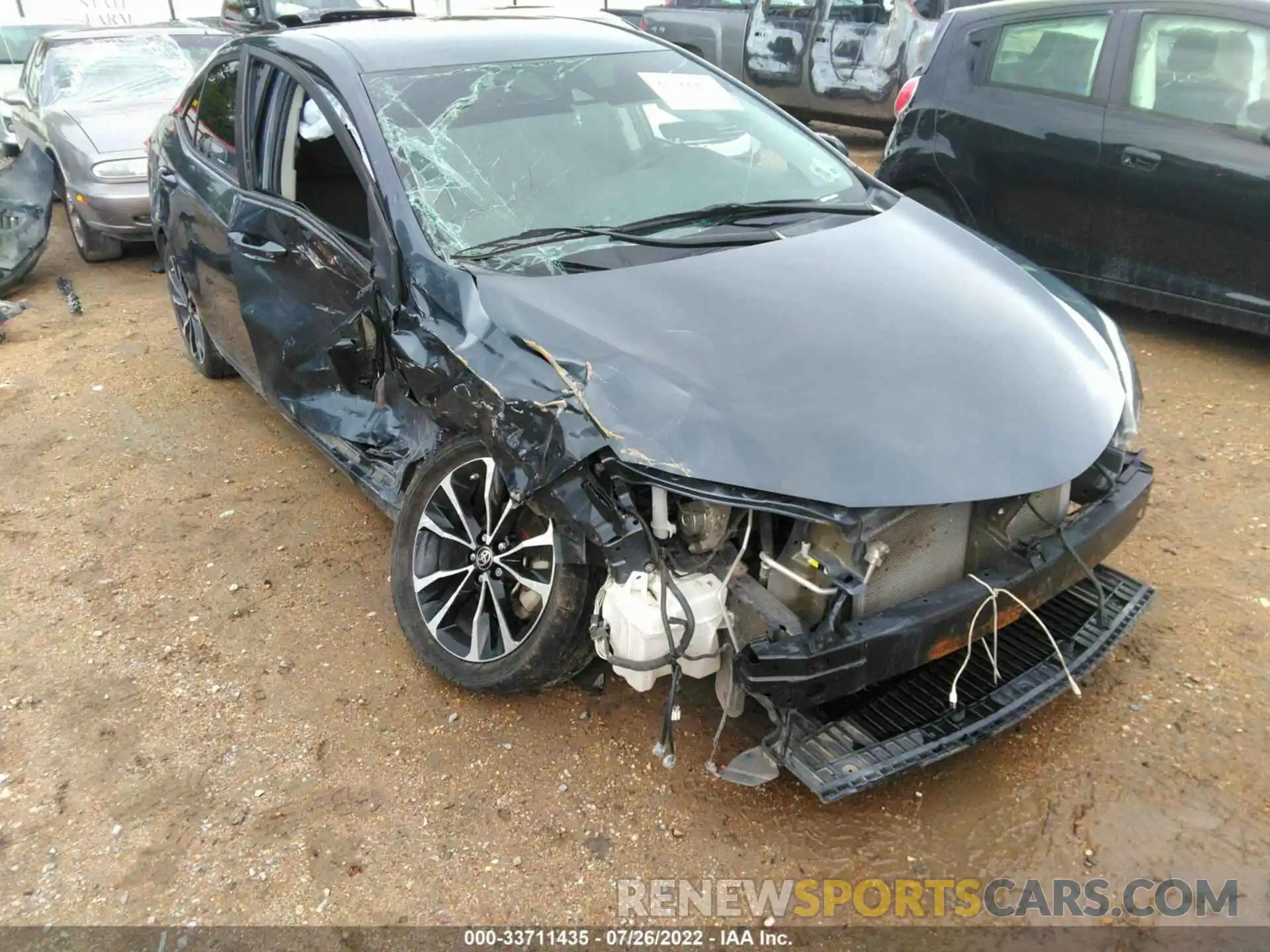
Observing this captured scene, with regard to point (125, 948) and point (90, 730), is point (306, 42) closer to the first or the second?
point (90, 730)

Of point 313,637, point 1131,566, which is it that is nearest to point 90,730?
point 313,637

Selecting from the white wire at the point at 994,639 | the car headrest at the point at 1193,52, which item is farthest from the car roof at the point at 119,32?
the white wire at the point at 994,639

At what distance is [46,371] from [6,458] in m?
1.25

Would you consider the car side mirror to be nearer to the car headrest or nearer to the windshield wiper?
the windshield wiper

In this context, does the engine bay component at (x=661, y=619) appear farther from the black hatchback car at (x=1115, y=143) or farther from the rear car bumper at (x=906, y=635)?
the black hatchback car at (x=1115, y=143)

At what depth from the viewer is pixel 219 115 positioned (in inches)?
167

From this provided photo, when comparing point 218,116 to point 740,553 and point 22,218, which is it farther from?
point 22,218

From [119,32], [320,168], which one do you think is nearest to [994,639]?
[320,168]

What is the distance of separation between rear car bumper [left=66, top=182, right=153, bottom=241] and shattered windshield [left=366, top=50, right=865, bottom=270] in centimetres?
478

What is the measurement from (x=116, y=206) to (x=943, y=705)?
698cm

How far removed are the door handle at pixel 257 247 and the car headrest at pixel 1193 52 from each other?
435 centimetres

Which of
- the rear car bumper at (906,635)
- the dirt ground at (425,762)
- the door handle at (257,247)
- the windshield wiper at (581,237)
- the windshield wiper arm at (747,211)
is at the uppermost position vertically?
the windshield wiper arm at (747,211)

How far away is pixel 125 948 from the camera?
2.23m

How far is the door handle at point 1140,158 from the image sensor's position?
4.69 meters
